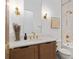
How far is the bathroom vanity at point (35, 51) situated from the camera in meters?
1.80

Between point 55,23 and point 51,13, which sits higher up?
point 51,13

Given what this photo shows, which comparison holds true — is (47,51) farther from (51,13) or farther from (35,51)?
(51,13)

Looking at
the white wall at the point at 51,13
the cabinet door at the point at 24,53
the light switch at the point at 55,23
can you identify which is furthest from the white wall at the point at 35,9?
the cabinet door at the point at 24,53

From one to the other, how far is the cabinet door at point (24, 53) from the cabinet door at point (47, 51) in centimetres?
24

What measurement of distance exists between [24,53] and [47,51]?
2.02 ft

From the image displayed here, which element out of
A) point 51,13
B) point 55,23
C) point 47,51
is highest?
point 51,13

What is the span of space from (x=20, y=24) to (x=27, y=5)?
44 centimetres

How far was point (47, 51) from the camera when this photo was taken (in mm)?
2387

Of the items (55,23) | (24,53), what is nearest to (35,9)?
(55,23)

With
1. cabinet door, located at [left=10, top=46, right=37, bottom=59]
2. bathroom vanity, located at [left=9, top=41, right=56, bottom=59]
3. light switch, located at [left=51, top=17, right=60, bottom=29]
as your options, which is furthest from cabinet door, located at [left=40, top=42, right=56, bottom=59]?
light switch, located at [left=51, top=17, right=60, bottom=29]

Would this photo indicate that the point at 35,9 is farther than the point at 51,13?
No

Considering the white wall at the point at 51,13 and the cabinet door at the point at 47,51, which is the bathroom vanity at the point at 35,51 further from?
the white wall at the point at 51,13
